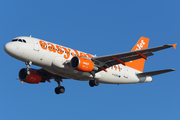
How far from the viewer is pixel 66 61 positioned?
31453 mm

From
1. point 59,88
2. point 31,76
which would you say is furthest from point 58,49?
point 59,88

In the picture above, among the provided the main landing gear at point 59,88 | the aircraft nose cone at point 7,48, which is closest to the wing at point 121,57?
the main landing gear at point 59,88

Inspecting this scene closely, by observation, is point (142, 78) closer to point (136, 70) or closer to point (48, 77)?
point (136, 70)

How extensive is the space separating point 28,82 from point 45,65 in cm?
606

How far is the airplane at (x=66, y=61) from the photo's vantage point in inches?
1174

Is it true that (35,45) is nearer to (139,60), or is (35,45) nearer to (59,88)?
(59,88)

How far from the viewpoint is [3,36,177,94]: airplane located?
29.8 metres

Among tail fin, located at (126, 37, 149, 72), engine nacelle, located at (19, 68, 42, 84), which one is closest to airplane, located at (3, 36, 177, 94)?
engine nacelle, located at (19, 68, 42, 84)

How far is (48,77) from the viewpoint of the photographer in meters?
36.9

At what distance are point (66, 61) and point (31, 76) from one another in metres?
6.52

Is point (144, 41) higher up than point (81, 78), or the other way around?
point (144, 41)

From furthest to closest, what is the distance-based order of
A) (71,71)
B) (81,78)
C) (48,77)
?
(48,77) < (81,78) < (71,71)

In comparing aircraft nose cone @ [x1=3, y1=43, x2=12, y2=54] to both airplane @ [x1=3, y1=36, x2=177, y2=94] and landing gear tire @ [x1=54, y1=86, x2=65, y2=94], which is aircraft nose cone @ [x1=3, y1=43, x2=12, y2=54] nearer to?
airplane @ [x1=3, y1=36, x2=177, y2=94]

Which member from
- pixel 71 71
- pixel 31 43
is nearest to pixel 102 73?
pixel 71 71
